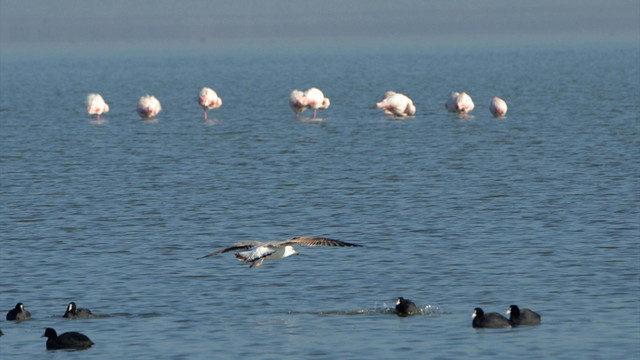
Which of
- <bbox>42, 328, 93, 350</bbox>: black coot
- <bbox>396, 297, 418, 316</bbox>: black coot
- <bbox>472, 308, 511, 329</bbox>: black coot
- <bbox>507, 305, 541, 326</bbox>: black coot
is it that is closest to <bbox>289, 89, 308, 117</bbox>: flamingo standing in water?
<bbox>396, 297, 418, 316</bbox>: black coot

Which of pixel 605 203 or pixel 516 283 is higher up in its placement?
pixel 605 203

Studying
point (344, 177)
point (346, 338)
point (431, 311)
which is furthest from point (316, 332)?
point (344, 177)

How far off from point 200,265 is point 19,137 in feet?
131

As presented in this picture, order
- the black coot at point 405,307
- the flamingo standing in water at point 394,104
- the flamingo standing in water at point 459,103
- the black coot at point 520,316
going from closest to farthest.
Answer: the black coot at point 520,316 < the black coot at point 405,307 < the flamingo standing in water at point 394,104 < the flamingo standing in water at point 459,103

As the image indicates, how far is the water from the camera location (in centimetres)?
2178

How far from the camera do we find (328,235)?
1260 inches

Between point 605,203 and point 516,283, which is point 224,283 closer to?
point 516,283

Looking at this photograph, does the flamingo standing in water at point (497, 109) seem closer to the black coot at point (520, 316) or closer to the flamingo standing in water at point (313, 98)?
the flamingo standing in water at point (313, 98)

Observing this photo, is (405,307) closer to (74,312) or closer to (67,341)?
(74,312)

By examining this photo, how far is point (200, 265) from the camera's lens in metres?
28.1

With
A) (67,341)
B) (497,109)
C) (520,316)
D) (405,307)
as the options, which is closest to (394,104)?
(497,109)

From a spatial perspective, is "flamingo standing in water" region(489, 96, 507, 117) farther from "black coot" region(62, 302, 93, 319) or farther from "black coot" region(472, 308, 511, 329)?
"black coot" region(62, 302, 93, 319)

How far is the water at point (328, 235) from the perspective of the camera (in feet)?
71.5

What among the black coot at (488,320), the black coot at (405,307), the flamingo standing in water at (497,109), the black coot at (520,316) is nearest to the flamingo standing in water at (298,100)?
the flamingo standing in water at (497,109)
